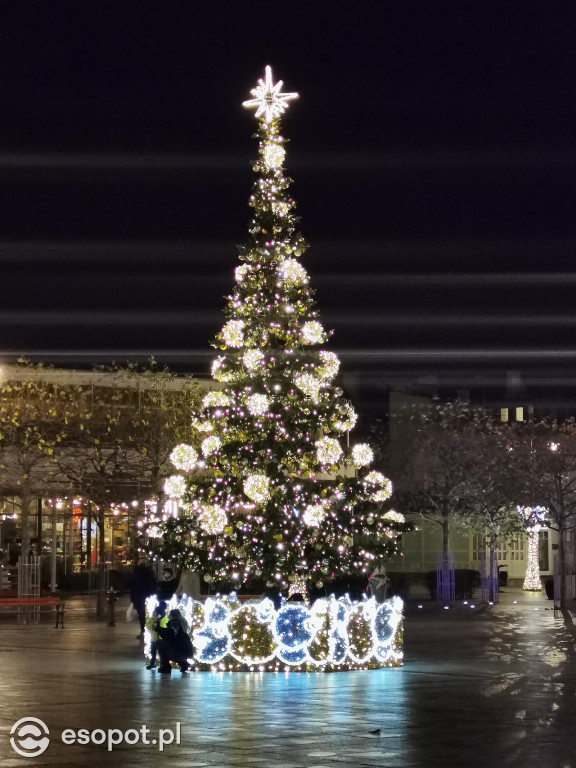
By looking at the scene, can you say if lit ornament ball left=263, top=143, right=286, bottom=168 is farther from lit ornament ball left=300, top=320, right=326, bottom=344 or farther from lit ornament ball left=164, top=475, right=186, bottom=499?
lit ornament ball left=164, top=475, right=186, bottom=499

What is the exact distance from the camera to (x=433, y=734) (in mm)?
12383

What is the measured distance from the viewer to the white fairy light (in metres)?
21.4

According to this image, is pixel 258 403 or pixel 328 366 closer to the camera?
pixel 258 403

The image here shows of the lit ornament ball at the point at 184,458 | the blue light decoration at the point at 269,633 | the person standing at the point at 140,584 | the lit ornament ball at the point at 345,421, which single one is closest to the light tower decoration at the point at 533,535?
the person standing at the point at 140,584

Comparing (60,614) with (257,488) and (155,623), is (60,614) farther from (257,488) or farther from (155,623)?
(257,488)

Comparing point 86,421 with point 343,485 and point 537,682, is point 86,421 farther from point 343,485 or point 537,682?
point 537,682

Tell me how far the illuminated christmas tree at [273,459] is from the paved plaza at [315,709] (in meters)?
1.89

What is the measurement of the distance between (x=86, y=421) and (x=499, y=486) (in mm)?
15924

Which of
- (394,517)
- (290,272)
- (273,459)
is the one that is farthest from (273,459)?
(290,272)

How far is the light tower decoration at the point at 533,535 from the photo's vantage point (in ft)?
153

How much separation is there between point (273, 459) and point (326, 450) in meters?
0.79

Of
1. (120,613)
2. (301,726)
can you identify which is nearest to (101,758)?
(301,726)

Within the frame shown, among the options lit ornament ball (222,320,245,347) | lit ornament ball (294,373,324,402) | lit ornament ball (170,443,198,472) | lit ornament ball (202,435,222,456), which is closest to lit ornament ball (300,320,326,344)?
lit ornament ball (294,373,324,402)

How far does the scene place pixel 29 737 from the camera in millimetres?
11766
